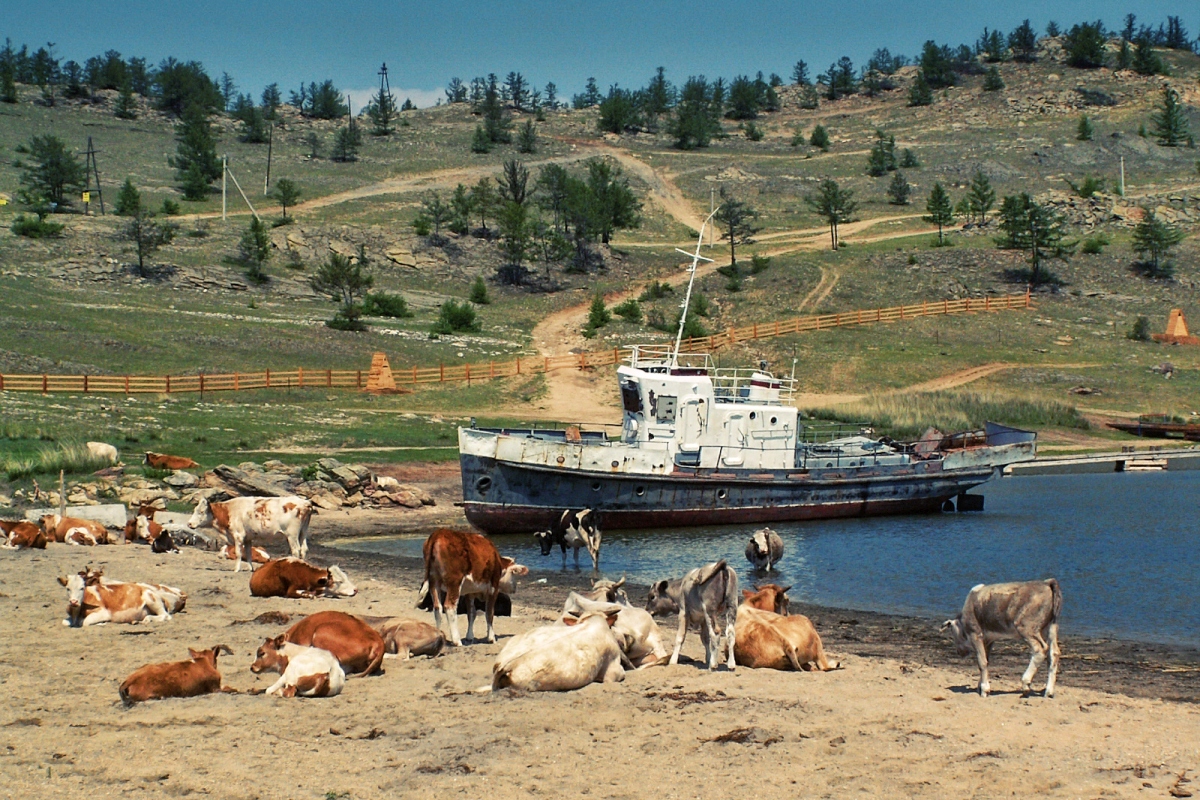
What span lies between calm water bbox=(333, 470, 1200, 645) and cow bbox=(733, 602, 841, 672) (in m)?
6.62

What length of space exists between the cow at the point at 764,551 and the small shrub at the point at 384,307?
178 feet

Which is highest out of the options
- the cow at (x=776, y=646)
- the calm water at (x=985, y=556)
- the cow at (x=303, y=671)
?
the cow at (x=303, y=671)

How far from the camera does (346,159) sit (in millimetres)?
134875

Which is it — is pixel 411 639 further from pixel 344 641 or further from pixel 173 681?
pixel 173 681

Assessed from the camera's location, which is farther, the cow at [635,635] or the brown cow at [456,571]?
the brown cow at [456,571]

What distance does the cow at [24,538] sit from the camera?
2141 centimetres

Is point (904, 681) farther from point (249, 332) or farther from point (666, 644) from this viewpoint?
point (249, 332)

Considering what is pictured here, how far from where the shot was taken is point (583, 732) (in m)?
11.1

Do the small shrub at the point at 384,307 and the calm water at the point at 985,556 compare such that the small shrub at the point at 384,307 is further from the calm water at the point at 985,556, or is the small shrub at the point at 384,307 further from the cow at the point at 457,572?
the cow at the point at 457,572

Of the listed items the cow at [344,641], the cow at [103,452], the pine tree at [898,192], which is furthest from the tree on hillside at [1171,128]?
the cow at [344,641]

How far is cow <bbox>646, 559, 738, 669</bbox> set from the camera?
1407 cm

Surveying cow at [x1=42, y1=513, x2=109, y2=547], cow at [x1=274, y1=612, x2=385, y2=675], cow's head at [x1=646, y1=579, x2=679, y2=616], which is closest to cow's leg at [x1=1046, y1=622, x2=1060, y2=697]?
cow's head at [x1=646, y1=579, x2=679, y2=616]

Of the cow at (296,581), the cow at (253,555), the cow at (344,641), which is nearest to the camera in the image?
the cow at (344,641)

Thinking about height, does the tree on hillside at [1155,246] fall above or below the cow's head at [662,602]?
above
